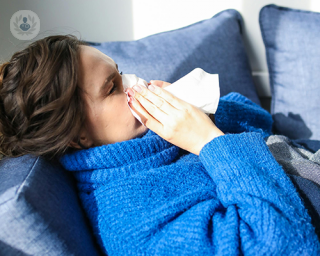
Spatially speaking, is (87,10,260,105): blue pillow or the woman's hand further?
(87,10,260,105): blue pillow

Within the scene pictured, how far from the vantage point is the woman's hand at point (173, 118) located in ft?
2.72

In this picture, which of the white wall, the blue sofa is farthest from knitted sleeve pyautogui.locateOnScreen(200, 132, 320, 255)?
the white wall

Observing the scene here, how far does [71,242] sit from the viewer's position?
2.08 ft

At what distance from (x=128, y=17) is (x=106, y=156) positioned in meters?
0.95

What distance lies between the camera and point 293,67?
145 centimetres

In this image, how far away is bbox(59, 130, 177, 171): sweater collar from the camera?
81 cm

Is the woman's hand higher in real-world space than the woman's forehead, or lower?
lower

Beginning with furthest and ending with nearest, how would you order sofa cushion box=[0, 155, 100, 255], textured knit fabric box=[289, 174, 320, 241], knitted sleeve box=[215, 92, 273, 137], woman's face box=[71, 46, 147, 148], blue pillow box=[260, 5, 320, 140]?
Answer: blue pillow box=[260, 5, 320, 140] → knitted sleeve box=[215, 92, 273, 137] → woman's face box=[71, 46, 147, 148] → textured knit fabric box=[289, 174, 320, 241] → sofa cushion box=[0, 155, 100, 255]

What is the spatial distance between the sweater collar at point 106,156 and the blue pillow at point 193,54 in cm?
47

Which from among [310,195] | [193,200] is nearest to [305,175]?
[310,195]

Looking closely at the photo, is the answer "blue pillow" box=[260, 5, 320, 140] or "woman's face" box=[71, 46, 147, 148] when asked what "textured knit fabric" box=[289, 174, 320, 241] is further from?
"blue pillow" box=[260, 5, 320, 140]

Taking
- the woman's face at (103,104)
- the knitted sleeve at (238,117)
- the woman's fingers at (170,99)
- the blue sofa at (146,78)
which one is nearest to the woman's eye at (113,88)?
the woman's face at (103,104)

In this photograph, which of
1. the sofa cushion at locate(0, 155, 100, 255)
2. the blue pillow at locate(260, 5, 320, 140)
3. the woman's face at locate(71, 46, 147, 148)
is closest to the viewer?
the sofa cushion at locate(0, 155, 100, 255)

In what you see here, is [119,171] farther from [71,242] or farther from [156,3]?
[156,3]
